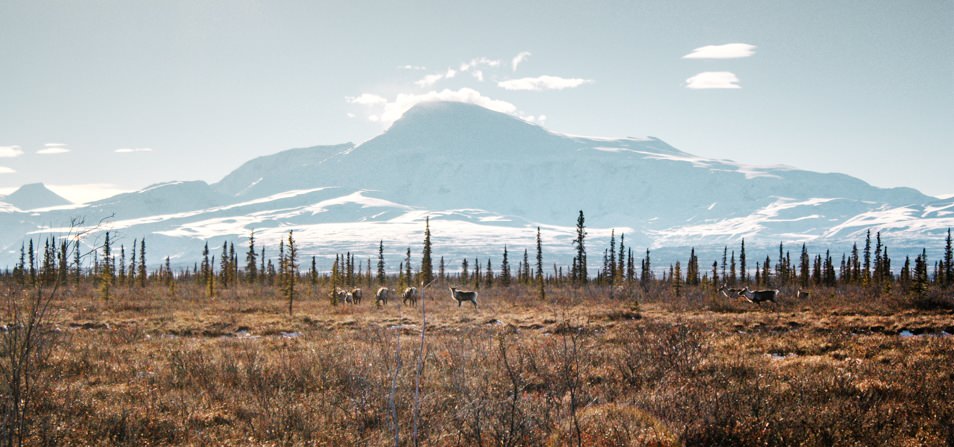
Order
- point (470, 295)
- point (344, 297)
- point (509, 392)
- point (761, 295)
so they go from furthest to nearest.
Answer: point (344, 297)
point (470, 295)
point (761, 295)
point (509, 392)

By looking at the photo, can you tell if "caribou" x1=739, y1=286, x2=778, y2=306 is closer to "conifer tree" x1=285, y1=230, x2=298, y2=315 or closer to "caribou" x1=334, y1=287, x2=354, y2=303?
"caribou" x1=334, y1=287, x2=354, y2=303

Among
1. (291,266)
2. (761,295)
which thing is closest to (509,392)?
(761,295)

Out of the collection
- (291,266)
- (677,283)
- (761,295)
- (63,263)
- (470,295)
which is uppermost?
(63,263)

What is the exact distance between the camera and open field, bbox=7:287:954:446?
7875 millimetres

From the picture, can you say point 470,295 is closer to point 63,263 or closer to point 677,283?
point 677,283

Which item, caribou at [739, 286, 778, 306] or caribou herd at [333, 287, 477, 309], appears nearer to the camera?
caribou at [739, 286, 778, 306]

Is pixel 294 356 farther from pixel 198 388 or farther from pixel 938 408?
pixel 938 408

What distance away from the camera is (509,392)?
33.8 feet

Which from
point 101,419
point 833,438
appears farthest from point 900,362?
point 101,419

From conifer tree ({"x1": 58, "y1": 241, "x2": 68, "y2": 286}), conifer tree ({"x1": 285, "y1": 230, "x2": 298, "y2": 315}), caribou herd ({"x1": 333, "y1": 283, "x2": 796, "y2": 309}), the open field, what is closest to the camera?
conifer tree ({"x1": 58, "y1": 241, "x2": 68, "y2": 286})

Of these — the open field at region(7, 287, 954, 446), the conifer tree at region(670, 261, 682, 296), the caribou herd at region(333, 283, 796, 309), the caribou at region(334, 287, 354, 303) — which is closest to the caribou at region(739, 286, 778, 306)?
the caribou herd at region(333, 283, 796, 309)

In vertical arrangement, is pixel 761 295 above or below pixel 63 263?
below

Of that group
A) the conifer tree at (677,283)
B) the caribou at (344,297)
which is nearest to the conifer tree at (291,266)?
the caribou at (344,297)

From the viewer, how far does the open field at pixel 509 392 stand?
7.88 meters
